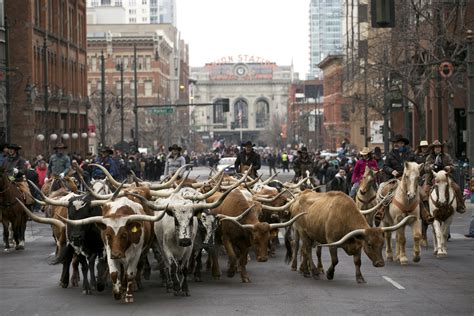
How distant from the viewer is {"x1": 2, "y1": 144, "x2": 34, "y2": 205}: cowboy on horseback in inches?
953

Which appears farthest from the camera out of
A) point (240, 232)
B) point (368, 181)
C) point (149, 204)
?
point (368, 181)

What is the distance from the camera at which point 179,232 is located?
15.3 meters

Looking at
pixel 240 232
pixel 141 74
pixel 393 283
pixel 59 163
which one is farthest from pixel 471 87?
pixel 141 74

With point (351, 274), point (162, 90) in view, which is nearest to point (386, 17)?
point (351, 274)

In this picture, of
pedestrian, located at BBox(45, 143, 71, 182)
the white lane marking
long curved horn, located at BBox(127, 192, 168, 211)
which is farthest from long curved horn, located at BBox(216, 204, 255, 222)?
pedestrian, located at BBox(45, 143, 71, 182)

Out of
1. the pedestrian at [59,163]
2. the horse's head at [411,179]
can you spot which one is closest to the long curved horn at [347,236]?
the horse's head at [411,179]

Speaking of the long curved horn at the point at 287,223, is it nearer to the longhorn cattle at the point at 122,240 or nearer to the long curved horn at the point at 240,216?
the long curved horn at the point at 240,216

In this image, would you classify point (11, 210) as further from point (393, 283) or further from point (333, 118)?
point (333, 118)

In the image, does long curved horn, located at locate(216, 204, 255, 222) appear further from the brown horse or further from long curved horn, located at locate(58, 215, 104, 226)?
the brown horse

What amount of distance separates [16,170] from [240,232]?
8897 millimetres

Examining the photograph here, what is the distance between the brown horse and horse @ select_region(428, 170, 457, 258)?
836cm

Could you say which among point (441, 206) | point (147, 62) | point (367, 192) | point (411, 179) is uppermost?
point (147, 62)

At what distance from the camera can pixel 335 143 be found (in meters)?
116

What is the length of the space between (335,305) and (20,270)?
7.00m
